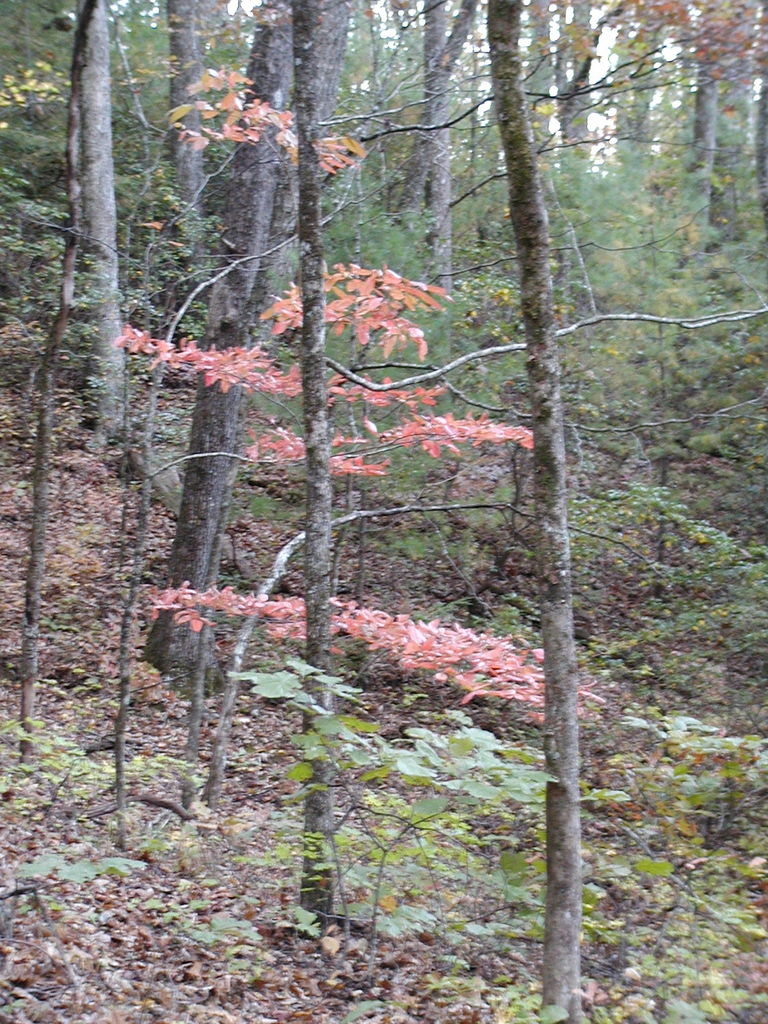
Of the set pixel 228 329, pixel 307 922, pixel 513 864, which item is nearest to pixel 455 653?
pixel 513 864

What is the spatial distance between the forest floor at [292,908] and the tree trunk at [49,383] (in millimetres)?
450

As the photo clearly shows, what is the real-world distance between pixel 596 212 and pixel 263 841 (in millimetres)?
7996

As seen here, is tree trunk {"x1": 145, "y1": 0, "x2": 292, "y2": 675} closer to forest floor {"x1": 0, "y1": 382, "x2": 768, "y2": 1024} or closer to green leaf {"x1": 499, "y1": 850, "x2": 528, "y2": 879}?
forest floor {"x1": 0, "y1": 382, "x2": 768, "y2": 1024}

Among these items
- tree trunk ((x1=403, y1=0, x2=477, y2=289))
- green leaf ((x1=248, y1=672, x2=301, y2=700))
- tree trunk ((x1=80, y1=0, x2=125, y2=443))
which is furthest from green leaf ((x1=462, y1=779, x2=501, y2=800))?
tree trunk ((x1=80, y1=0, x2=125, y2=443))

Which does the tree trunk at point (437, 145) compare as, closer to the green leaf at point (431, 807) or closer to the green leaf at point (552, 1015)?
the green leaf at point (431, 807)

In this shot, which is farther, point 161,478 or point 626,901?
point 161,478

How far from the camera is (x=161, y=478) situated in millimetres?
11211

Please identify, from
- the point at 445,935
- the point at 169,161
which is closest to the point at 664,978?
the point at 445,935

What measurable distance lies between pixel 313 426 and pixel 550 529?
4.78ft

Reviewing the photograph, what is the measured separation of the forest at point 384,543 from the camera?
376 cm

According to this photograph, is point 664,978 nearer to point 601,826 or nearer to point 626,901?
point 626,901

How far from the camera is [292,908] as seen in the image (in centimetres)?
462

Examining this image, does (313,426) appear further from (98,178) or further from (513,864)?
(98,178)

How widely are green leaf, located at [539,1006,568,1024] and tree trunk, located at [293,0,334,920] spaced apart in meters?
1.28
